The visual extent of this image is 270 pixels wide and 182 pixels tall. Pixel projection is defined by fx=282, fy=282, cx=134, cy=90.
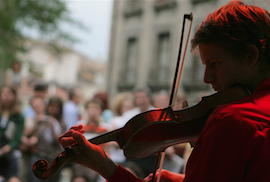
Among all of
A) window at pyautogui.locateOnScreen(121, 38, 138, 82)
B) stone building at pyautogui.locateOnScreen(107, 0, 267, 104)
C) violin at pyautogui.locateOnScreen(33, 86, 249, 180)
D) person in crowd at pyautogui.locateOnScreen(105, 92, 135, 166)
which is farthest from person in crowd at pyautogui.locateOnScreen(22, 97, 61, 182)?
window at pyautogui.locateOnScreen(121, 38, 138, 82)

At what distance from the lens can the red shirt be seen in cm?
75

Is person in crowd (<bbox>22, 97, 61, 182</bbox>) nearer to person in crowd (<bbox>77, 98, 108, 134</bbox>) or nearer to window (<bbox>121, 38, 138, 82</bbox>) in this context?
person in crowd (<bbox>77, 98, 108, 134</bbox>)

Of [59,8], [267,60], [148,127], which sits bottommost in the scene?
[148,127]

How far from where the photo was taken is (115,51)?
48.8 feet

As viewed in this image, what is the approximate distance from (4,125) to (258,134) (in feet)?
13.6

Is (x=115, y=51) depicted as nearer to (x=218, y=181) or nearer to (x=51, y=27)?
(x=51, y=27)

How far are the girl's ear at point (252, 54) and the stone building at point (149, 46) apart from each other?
396 inches

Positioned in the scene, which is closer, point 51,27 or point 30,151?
point 30,151

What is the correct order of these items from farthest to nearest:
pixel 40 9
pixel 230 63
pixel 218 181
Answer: pixel 40 9
pixel 230 63
pixel 218 181

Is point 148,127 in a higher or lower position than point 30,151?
higher

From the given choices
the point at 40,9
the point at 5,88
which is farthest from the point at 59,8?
the point at 5,88

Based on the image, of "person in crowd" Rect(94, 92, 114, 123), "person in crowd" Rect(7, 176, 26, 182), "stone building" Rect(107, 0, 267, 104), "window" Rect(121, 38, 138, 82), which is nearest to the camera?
"person in crowd" Rect(7, 176, 26, 182)

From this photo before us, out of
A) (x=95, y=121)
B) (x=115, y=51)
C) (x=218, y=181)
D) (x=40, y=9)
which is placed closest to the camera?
(x=218, y=181)

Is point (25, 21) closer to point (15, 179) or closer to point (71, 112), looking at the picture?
point (71, 112)
